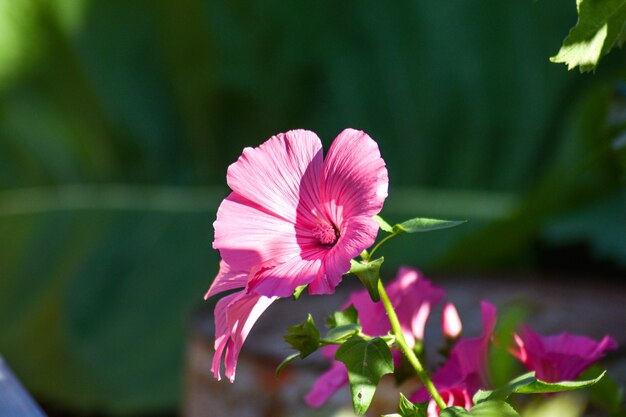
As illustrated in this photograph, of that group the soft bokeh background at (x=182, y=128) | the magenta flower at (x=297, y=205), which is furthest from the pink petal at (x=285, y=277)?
the soft bokeh background at (x=182, y=128)

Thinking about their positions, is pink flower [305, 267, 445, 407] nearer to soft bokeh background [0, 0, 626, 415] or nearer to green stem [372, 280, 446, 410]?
green stem [372, 280, 446, 410]

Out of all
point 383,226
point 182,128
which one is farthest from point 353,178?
point 182,128

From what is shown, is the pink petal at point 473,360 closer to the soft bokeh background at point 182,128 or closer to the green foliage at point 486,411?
the green foliage at point 486,411

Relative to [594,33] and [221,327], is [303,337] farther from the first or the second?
[594,33]

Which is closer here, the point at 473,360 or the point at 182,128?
the point at 473,360

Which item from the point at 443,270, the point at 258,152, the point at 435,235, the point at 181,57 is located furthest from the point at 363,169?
the point at 181,57
